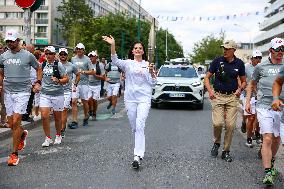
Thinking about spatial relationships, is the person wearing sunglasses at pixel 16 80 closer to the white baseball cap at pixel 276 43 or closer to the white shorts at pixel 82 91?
the white baseball cap at pixel 276 43

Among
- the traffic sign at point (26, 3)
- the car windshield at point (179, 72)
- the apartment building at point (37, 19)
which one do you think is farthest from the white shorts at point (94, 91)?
the apartment building at point (37, 19)

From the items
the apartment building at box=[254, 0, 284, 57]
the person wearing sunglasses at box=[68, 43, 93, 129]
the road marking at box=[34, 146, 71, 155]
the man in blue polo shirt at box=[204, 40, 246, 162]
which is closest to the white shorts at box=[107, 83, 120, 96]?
the person wearing sunglasses at box=[68, 43, 93, 129]

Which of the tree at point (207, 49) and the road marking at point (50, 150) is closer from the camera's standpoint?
the road marking at point (50, 150)

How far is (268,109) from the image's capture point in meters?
6.80

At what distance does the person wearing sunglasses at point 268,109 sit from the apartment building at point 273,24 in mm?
84913

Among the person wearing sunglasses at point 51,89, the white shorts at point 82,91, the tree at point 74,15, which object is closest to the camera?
the person wearing sunglasses at point 51,89

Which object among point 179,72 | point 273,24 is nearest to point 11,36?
point 179,72

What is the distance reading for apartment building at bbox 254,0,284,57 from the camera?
94000 millimetres

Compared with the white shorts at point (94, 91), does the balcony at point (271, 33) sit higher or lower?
higher

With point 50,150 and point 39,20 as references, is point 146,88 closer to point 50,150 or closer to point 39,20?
point 50,150

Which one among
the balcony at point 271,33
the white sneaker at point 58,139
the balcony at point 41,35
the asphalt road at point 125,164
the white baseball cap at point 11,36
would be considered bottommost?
the asphalt road at point 125,164

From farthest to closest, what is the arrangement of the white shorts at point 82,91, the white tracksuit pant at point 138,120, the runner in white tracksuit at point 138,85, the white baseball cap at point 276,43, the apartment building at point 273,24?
the apartment building at point 273,24 < the white shorts at point 82,91 < the runner in white tracksuit at point 138,85 < the white tracksuit pant at point 138,120 < the white baseball cap at point 276,43

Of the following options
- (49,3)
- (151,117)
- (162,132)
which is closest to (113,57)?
(162,132)

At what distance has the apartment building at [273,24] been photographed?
308 ft
